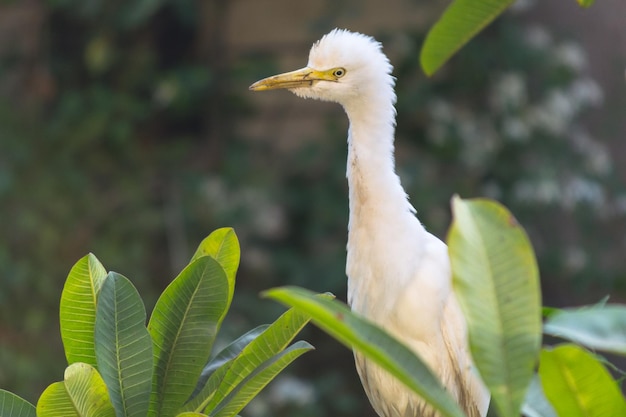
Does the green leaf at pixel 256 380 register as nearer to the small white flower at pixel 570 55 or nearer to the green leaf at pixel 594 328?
the green leaf at pixel 594 328

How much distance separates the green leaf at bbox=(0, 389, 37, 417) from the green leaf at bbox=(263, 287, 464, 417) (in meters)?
0.55

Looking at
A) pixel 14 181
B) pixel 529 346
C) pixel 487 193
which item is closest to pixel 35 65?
pixel 14 181

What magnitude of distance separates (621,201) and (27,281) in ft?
7.11

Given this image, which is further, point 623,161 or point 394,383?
point 623,161

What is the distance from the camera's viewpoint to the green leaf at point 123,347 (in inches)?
44.3

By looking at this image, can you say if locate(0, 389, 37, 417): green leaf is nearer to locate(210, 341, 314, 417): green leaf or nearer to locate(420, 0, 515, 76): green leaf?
locate(210, 341, 314, 417): green leaf

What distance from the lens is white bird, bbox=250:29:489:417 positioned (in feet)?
5.37

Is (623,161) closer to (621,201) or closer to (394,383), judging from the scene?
(621,201)

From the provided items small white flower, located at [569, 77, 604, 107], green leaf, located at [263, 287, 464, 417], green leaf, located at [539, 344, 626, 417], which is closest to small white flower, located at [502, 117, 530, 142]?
small white flower, located at [569, 77, 604, 107]

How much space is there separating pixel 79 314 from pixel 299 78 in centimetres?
64

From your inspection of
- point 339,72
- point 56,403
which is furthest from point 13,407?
point 339,72

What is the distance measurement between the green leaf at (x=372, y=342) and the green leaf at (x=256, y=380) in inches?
15.3

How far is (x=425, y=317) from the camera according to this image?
167cm

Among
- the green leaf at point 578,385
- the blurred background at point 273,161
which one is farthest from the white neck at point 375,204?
the blurred background at point 273,161
